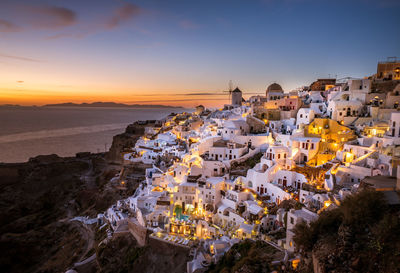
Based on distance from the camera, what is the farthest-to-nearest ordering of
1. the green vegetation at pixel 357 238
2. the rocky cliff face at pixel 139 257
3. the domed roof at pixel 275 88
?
the domed roof at pixel 275 88
the rocky cliff face at pixel 139 257
the green vegetation at pixel 357 238

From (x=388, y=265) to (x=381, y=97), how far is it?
2510 cm

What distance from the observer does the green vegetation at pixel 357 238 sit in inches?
340

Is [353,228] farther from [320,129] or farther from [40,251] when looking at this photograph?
[40,251]

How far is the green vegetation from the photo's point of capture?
862 centimetres

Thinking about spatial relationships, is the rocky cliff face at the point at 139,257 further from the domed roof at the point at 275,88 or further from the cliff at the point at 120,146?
the domed roof at the point at 275,88

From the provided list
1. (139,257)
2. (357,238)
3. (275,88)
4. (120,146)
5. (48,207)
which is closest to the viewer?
(357,238)

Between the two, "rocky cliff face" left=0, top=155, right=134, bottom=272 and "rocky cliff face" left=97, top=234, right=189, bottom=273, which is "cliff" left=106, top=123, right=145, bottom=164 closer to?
"rocky cliff face" left=0, top=155, right=134, bottom=272

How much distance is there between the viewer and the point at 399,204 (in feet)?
34.6

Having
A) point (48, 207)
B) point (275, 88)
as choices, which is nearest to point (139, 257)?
point (48, 207)

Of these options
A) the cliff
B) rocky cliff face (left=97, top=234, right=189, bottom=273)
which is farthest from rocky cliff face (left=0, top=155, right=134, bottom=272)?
rocky cliff face (left=97, top=234, right=189, bottom=273)

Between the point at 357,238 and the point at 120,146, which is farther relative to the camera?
the point at 120,146

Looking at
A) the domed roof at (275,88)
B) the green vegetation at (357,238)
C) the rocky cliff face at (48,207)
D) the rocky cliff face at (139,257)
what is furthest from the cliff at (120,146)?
the green vegetation at (357,238)

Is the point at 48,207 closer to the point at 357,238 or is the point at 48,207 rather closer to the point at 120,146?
the point at 120,146

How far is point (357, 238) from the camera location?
9.59 meters
